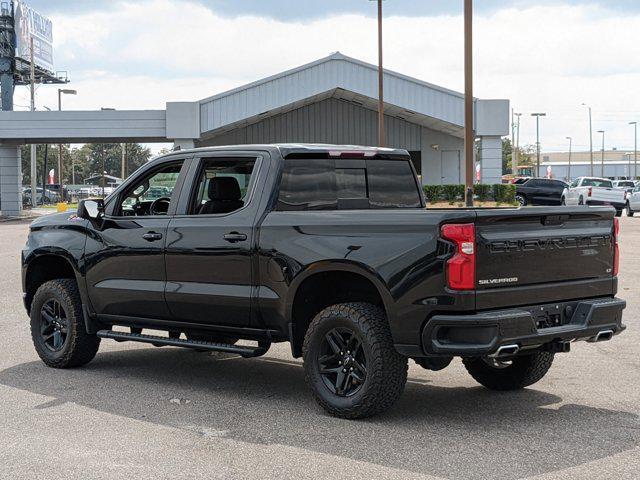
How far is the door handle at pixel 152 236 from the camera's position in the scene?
773 centimetres

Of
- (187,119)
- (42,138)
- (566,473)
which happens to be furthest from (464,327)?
(42,138)

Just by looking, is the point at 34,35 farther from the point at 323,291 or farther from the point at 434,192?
the point at 323,291

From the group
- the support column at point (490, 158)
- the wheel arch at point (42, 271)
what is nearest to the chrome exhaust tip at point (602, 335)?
the wheel arch at point (42, 271)

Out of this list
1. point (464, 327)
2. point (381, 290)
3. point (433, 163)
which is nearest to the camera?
point (464, 327)

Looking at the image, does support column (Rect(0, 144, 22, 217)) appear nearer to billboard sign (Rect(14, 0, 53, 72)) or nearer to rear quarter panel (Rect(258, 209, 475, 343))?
billboard sign (Rect(14, 0, 53, 72))

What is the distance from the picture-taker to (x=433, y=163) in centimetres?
5216

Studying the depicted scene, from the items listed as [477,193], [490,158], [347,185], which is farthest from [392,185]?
[490,158]

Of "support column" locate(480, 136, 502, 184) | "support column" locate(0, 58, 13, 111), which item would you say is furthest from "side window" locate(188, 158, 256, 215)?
"support column" locate(0, 58, 13, 111)

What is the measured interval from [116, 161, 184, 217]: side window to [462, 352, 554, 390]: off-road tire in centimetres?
287

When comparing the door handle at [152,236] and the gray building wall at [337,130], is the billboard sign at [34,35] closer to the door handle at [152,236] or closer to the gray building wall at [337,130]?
the gray building wall at [337,130]

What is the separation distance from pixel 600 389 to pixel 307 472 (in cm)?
316

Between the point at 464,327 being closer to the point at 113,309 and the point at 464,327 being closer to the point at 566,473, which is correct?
the point at 566,473

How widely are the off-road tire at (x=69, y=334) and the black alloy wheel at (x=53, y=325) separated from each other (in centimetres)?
4

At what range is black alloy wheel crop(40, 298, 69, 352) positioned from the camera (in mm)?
8617
